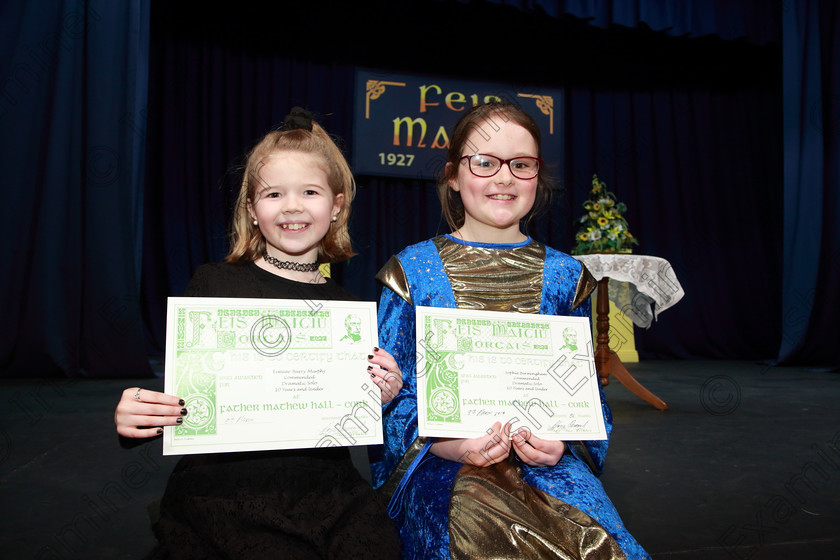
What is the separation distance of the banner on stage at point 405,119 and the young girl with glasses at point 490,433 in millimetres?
4389

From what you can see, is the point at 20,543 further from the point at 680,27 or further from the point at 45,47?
the point at 680,27

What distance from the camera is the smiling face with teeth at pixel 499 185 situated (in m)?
1.15

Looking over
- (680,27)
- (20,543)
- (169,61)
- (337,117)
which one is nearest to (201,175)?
(169,61)

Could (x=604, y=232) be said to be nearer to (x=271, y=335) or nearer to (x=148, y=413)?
(x=271, y=335)

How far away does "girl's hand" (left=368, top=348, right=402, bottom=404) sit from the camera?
0.95 metres

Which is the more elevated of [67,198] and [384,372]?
[67,198]

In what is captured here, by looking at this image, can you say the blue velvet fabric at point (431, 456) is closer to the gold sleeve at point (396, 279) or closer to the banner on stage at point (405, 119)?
the gold sleeve at point (396, 279)

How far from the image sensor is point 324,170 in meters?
1.14

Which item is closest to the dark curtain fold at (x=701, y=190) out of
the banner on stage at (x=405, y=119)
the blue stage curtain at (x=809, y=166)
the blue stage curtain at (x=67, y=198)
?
the blue stage curtain at (x=809, y=166)

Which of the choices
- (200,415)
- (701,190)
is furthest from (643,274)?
(701,190)

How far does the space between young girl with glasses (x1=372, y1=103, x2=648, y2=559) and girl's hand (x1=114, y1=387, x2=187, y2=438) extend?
0.39m

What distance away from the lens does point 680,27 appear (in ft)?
Result: 17.6

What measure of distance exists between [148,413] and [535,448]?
0.62m

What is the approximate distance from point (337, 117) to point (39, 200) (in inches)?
107
